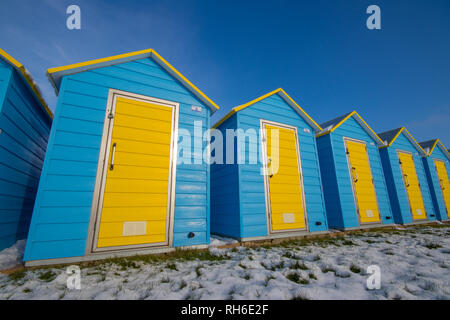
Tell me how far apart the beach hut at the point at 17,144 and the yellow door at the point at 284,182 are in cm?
571

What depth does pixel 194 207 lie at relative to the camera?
446 centimetres

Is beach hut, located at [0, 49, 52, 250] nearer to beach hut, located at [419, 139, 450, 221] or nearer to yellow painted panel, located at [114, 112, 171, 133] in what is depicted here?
yellow painted panel, located at [114, 112, 171, 133]

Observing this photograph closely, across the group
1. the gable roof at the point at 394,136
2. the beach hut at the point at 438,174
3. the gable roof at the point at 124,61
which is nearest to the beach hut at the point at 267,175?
the gable roof at the point at 124,61

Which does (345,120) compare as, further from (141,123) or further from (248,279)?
(248,279)

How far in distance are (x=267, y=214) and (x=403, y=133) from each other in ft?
33.7

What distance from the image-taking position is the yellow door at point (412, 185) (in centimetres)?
964

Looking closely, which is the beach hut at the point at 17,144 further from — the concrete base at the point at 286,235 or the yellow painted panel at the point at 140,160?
the concrete base at the point at 286,235

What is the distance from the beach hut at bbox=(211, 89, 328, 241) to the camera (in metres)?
5.37

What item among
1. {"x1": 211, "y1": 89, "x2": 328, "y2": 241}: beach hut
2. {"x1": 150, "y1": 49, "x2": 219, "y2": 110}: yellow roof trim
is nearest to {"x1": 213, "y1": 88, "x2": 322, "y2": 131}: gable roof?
{"x1": 211, "y1": 89, "x2": 328, "y2": 241}: beach hut

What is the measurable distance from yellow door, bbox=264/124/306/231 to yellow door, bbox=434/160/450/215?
11934 mm

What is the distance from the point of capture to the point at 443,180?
39.6 feet
